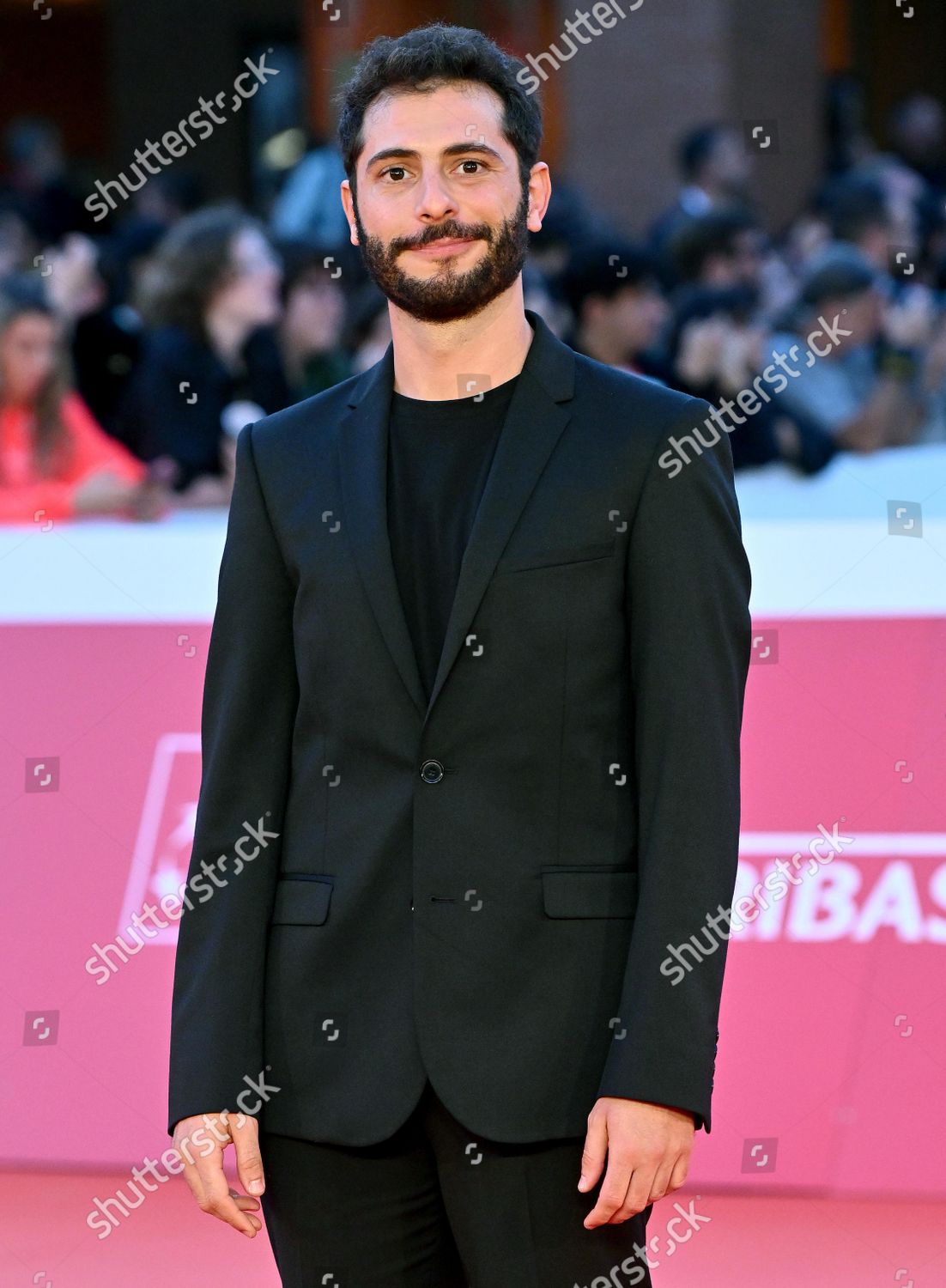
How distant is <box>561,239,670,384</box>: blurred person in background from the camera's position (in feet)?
20.9

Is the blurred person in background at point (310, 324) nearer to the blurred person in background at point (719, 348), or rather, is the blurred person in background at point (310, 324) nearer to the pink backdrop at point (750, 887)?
the blurred person in background at point (719, 348)

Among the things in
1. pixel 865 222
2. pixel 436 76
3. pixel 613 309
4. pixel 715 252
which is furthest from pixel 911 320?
pixel 436 76

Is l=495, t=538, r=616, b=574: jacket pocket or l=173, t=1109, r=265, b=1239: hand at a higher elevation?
l=495, t=538, r=616, b=574: jacket pocket

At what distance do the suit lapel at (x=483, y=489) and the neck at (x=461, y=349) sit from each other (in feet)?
0.09

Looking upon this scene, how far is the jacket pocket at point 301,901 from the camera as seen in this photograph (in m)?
2.06

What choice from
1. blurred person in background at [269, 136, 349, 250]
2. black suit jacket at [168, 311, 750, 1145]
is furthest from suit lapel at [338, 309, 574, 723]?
blurred person in background at [269, 136, 349, 250]

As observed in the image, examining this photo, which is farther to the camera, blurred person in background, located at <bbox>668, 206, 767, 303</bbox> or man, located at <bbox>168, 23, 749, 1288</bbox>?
blurred person in background, located at <bbox>668, 206, 767, 303</bbox>

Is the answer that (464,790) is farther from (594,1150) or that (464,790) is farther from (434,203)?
(434,203)

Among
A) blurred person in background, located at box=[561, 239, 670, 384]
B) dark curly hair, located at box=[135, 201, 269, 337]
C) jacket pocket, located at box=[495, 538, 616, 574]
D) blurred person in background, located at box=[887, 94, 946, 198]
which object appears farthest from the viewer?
blurred person in background, located at box=[887, 94, 946, 198]

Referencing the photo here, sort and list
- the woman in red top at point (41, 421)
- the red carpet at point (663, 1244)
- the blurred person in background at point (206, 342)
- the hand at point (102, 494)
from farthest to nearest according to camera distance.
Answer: the blurred person in background at point (206, 342) → the woman in red top at point (41, 421) → the hand at point (102, 494) → the red carpet at point (663, 1244)

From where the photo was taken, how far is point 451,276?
2039 millimetres

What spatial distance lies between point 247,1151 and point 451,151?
1.17 metres

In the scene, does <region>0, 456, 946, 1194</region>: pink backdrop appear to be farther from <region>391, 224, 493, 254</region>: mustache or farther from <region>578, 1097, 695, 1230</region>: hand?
<region>391, 224, 493, 254</region>: mustache

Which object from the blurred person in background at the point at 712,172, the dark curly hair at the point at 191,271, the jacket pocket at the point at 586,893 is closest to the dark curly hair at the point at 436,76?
the jacket pocket at the point at 586,893
